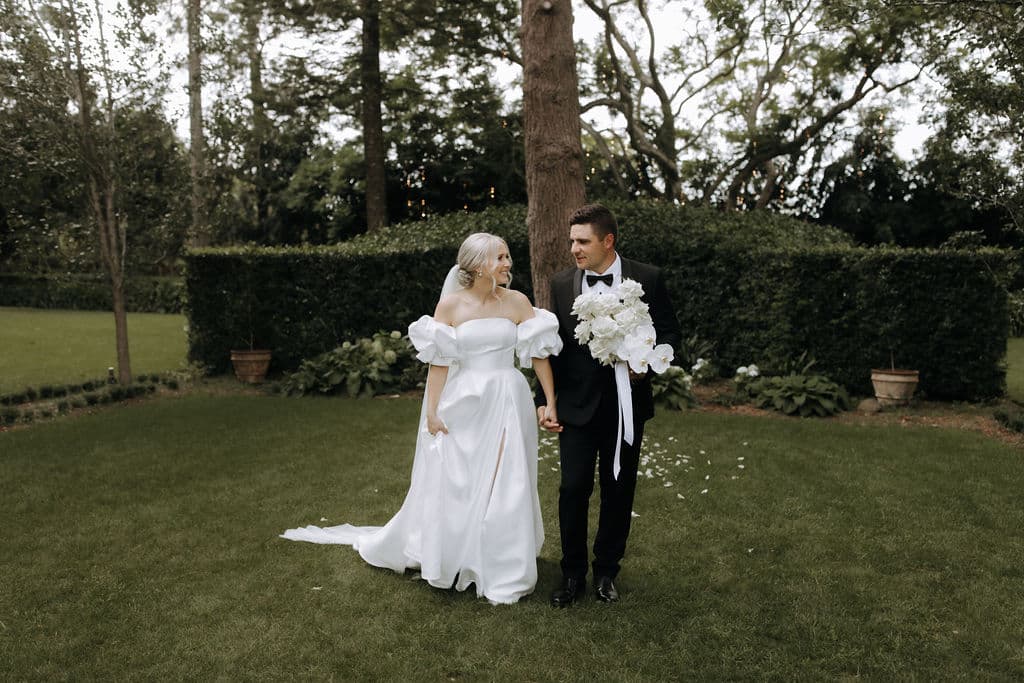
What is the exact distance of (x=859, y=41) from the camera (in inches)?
722

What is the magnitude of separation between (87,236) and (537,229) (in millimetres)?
6630

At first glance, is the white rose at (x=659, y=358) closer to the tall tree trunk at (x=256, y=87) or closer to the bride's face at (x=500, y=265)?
the bride's face at (x=500, y=265)

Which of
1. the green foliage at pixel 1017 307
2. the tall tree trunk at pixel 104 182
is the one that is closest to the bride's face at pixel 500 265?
the green foliage at pixel 1017 307

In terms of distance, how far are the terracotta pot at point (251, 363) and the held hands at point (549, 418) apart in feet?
29.1

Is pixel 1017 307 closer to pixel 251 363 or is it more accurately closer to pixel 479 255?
pixel 479 255

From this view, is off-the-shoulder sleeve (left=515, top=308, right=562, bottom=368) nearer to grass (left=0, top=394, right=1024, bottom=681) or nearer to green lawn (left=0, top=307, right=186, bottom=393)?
grass (left=0, top=394, right=1024, bottom=681)

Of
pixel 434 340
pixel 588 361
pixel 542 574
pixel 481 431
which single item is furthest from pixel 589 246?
pixel 542 574

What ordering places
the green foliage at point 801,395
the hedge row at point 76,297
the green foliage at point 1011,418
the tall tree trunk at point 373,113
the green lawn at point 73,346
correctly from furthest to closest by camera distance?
the hedge row at point 76,297
the tall tree trunk at point 373,113
the green lawn at point 73,346
the green foliage at point 801,395
the green foliage at point 1011,418

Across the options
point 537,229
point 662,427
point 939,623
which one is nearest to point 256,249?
point 537,229

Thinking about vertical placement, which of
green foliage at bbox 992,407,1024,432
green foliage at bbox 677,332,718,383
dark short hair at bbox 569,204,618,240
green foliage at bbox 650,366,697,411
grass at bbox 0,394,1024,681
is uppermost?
dark short hair at bbox 569,204,618,240

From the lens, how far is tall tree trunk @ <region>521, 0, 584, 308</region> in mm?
7516

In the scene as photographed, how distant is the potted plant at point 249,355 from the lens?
470 inches

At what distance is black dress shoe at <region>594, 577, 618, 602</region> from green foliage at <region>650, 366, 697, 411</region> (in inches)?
207

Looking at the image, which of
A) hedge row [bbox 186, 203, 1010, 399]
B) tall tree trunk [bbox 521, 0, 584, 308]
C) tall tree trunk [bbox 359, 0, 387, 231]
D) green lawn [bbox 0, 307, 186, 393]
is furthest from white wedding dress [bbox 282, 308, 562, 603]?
tall tree trunk [bbox 359, 0, 387, 231]
